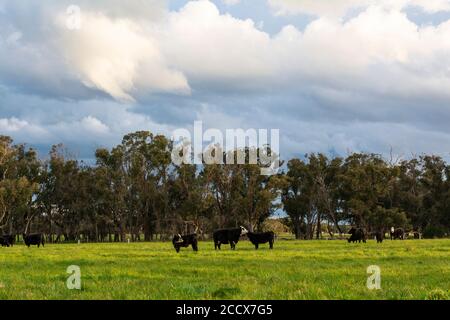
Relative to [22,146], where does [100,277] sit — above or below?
below

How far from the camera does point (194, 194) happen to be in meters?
87.2

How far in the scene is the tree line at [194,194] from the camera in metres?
89.8

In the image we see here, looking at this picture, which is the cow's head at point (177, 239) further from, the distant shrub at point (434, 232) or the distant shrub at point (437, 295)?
the distant shrub at point (434, 232)

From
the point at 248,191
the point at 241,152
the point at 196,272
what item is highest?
the point at 241,152

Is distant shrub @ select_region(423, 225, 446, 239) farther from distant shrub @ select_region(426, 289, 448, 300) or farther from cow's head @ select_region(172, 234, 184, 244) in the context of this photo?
distant shrub @ select_region(426, 289, 448, 300)

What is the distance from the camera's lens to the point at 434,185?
10050 cm

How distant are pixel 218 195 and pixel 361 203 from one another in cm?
2169

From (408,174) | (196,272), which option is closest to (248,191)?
(408,174)

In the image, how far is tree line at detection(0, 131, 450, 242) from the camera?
8981 centimetres

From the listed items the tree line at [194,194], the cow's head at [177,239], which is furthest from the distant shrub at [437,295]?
the tree line at [194,194]

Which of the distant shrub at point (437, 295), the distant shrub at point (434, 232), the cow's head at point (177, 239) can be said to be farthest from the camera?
the distant shrub at point (434, 232)

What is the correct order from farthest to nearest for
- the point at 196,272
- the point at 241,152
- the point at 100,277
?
the point at 241,152 → the point at 196,272 → the point at 100,277

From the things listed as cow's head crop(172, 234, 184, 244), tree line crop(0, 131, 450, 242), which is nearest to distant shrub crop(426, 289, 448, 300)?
cow's head crop(172, 234, 184, 244)
